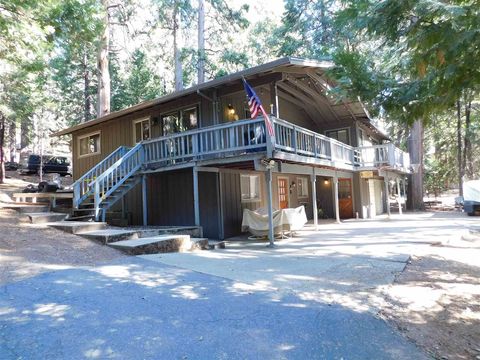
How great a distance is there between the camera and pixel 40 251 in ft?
22.2

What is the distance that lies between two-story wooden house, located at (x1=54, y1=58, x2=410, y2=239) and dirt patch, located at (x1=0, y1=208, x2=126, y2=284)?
6.63 feet

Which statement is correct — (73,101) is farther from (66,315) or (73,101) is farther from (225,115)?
(66,315)

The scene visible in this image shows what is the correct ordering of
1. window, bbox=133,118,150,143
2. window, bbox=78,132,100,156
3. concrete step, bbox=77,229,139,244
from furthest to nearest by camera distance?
1. window, bbox=78,132,100,156
2. window, bbox=133,118,150,143
3. concrete step, bbox=77,229,139,244

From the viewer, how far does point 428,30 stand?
155 inches

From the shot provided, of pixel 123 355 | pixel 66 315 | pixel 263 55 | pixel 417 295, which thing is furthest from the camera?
pixel 263 55

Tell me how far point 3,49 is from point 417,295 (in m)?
11.9

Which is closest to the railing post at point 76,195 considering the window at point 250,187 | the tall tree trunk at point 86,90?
the window at point 250,187

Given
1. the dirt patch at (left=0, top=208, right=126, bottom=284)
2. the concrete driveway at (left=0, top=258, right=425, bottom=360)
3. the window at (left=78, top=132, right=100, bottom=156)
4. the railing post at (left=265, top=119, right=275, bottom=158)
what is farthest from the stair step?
the window at (left=78, top=132, right=100, bottom=156)

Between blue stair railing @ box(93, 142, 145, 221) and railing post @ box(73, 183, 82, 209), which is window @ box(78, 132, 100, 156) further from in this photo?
railing post @ box(73, 183, 82, 209)

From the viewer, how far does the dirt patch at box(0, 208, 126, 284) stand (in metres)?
5.70

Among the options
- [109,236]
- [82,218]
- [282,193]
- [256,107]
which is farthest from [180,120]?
[109,236]

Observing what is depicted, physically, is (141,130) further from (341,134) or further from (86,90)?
(86,90)

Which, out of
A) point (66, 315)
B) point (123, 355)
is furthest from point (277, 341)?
point (66, 315)

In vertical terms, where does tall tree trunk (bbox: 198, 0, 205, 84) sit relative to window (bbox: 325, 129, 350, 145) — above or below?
above
